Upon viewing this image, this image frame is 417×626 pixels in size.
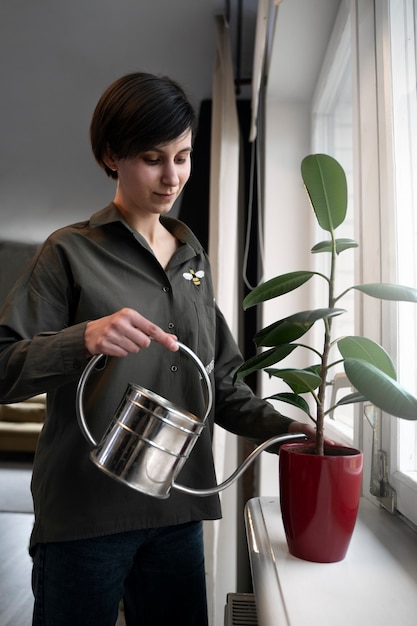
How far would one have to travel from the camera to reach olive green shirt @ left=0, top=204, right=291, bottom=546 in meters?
0.96

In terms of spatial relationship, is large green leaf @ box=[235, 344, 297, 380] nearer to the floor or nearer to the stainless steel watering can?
the stainless steel watering can

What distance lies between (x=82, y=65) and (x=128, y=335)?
9.26ft

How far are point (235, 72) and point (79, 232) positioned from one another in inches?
91.8

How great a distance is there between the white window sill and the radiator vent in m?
0.34

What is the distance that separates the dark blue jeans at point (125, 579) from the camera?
0.96 metres

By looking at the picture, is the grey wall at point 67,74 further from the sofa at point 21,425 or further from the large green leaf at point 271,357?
the large green leaf at point 271,357

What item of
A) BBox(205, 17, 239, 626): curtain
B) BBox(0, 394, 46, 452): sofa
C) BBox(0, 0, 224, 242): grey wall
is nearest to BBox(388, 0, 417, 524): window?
BBox(205, 17, 239, 626): curtain

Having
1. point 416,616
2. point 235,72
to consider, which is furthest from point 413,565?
point 235,72

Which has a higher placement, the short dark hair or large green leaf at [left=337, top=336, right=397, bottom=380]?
the short dark hair

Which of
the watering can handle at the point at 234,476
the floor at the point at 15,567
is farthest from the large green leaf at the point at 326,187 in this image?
the floor at the point at 15,567

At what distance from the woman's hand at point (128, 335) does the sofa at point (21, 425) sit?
3254 mm

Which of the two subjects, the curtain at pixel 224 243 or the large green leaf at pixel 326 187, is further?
the curtain at pixel 224 243

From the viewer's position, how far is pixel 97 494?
38.8 inches

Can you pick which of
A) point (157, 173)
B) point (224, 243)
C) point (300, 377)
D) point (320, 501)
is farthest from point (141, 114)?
point (224, 243)
